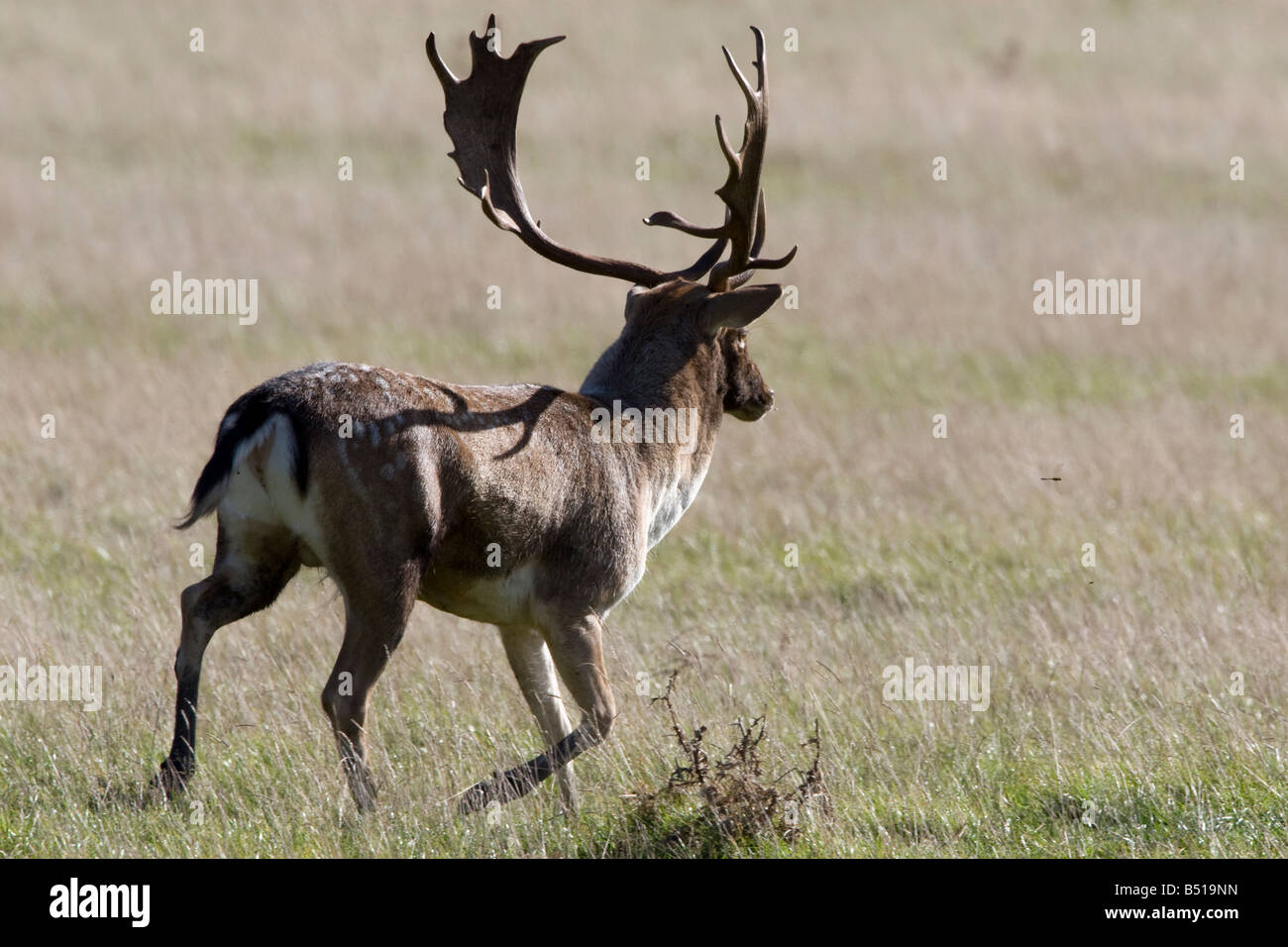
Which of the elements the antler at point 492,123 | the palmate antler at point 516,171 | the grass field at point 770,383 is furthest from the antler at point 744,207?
the grass field at point 770,383

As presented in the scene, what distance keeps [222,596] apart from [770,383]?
27.0 feet

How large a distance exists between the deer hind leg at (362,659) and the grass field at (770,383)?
17 cm

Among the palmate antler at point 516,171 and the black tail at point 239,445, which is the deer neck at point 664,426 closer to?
the palmate antler at point 516,171

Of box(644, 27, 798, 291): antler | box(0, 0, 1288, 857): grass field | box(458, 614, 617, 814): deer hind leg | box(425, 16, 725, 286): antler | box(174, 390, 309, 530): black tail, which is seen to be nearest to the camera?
box(174, 390, 309, 530): black tail

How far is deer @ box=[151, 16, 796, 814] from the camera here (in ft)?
17.9

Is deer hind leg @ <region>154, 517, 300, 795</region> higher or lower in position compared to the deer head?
lower

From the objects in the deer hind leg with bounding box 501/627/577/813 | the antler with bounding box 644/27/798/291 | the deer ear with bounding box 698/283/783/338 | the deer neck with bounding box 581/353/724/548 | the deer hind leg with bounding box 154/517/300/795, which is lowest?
the deer hind leg with bounding box 501/627/577/813

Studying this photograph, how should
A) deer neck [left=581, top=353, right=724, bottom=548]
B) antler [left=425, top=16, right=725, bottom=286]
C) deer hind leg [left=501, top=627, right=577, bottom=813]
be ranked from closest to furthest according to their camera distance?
deer hind leg [left=501, top=627, right=577, bottom=813], deer neck [left=581, top=353, right=724, bottom=548], antler [left=425, top=16, right=725, bottom=286]

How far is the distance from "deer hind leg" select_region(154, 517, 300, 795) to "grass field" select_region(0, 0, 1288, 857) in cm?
21

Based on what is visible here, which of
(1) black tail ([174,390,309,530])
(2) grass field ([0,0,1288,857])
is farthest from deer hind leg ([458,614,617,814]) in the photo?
(1) black tail ([174,390,309,530])

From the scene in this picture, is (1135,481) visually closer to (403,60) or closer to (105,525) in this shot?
(105,525)

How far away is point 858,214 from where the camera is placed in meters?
19.9

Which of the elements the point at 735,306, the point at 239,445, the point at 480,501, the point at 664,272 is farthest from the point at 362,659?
the point at 664,272

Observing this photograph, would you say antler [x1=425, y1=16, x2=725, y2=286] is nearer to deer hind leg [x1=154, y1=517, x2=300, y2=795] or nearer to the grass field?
the grass field
